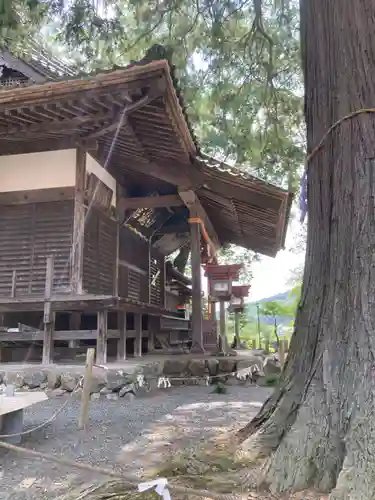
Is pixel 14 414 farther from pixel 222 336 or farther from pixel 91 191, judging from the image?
pixel 222 336

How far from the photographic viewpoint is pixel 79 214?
6914 mm

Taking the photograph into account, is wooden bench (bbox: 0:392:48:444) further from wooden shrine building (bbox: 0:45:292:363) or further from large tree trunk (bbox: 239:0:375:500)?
wooden shrine building (bbox: 0:45:292:363)

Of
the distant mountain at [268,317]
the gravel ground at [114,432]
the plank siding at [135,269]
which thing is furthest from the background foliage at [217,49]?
the distant mountain at [268,317]

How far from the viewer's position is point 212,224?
1098 cm

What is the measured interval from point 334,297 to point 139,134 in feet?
17.2

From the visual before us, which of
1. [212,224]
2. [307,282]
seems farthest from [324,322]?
[212,224]

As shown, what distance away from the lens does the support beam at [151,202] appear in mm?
8367

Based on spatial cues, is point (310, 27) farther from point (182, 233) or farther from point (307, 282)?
point (182, 233)

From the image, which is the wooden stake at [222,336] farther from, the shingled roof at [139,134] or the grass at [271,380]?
the shingled roof at [139,134]

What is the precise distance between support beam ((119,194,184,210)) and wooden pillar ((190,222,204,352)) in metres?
0.59

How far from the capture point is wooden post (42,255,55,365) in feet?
21.3

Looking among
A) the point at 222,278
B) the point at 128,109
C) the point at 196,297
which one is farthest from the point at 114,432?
the point at 222,278

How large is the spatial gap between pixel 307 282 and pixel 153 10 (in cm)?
569

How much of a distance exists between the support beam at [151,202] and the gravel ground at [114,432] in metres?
3.62
